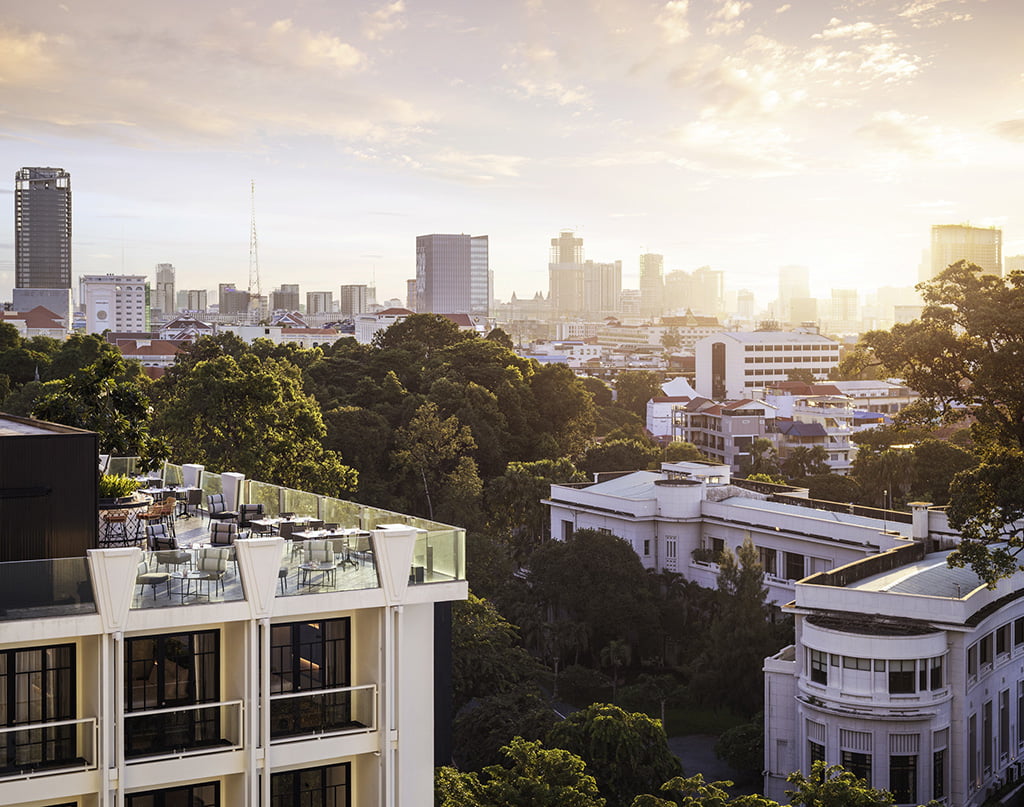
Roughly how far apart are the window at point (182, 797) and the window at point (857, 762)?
1770 cm

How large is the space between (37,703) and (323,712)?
3191mm

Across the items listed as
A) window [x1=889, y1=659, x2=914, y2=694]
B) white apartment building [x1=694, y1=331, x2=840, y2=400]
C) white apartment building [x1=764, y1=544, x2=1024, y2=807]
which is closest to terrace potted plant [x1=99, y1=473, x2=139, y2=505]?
white apartment building [x1=764, y1=544, x2=1024, y2=807]

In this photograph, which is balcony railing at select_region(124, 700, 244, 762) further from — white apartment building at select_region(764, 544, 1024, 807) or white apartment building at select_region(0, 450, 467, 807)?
white apartment building at select_region(764, 544, 1024, 807)

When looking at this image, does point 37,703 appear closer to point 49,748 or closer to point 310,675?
point 49,748

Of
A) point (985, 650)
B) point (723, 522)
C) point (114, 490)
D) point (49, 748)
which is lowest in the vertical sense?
point (985, 650)

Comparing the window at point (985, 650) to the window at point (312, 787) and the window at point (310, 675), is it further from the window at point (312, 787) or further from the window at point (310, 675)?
the window at point (310, 675)

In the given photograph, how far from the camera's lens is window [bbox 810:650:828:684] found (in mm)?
28031

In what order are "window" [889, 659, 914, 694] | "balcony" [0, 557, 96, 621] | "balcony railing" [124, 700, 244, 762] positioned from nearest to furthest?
"balcony" [0, 557, 96, 621] < "balcony railing" [124, 700, 244, 762] < "window" [889, 659, 914, 694]

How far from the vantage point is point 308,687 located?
14.5 meters

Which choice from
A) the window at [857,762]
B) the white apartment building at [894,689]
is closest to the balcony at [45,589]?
the white apartment building at [894,689]

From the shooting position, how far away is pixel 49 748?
13352mm

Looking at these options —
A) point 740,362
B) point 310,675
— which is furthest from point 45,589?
point 740,362

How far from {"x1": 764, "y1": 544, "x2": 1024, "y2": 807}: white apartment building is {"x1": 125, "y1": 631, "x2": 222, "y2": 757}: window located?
17546mm

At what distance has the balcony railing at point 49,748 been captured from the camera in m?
13.1
